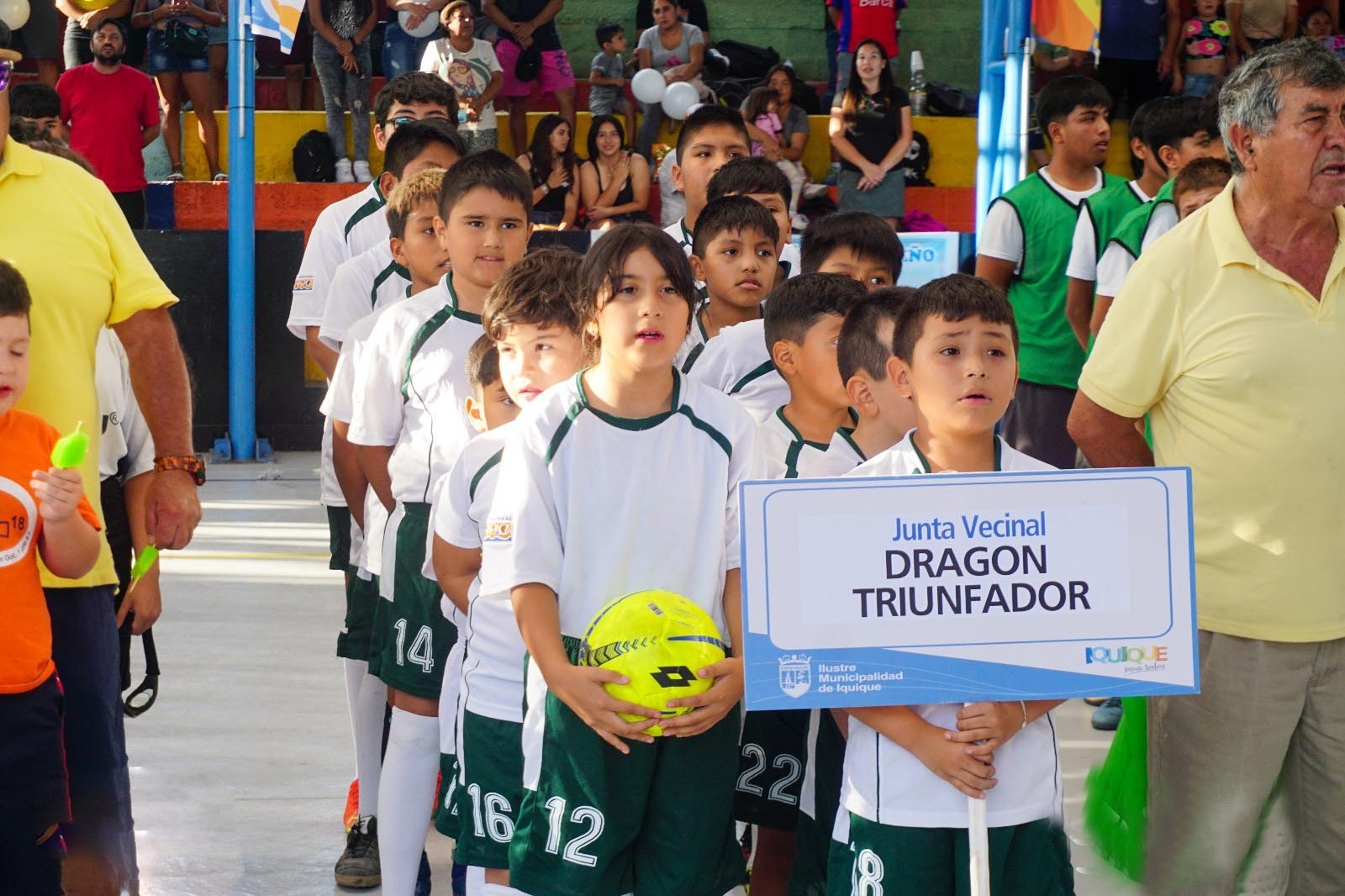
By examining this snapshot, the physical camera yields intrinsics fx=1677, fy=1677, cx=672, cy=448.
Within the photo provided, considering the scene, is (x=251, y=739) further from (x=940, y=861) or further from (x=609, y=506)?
(x=940, y=861)

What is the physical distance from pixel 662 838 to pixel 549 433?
0.79 metres

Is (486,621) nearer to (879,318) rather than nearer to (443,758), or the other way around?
(443,758)

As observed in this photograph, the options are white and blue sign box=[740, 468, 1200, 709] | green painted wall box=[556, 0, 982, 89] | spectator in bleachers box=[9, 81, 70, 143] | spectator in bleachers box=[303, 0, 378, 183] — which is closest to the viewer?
white and blue sign box=[740, 468, 1200, 709]

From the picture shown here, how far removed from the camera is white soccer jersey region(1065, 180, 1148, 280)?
6.21 metres

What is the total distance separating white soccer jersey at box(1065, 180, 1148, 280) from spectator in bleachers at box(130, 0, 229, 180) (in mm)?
9056

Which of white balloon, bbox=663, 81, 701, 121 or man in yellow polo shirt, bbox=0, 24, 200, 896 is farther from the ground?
white balloon, bbox=663, 81, 701, 121

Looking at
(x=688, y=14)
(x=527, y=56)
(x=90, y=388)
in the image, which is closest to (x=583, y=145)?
(x=527, y=56)

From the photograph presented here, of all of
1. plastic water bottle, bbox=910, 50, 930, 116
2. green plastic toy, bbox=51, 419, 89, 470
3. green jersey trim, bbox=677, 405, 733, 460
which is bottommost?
green plastic toy, bbox=51, 419, 89, 470

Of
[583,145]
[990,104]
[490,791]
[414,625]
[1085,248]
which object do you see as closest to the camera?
[490,791]

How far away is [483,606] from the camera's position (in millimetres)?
3459

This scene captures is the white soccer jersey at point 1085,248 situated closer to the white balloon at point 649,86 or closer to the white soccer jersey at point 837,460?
the white soccer jersey at point 837,460

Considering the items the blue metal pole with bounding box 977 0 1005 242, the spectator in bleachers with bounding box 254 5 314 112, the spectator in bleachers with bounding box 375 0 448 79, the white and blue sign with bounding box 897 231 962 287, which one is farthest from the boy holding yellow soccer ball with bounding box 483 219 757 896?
the spectator in bleachers with bounding box 254 5 314 112

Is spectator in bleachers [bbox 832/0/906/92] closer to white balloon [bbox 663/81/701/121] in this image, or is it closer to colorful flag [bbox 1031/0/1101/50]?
white balloon [bbox 663/81/701/121]

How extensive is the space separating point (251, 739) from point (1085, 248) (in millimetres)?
3470
